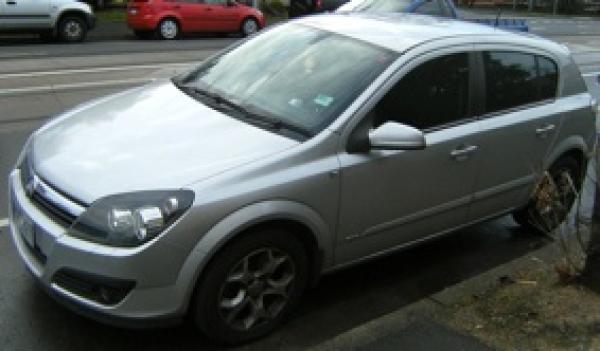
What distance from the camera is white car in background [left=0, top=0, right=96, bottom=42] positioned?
16219 millimetres

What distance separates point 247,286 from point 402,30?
1.96m

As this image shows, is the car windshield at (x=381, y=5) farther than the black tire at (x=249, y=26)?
No

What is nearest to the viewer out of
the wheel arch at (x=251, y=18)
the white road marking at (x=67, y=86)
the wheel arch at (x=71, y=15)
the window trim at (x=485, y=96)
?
the window trim at (x=485, y=96)

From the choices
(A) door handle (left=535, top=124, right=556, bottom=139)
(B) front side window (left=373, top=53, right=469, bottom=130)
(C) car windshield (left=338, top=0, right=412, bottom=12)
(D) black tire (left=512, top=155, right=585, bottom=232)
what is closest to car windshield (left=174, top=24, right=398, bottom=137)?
(B) front side window (left=373, top=53, right=469, bottom=130)

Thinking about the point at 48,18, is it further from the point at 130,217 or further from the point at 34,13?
the point at 130,217

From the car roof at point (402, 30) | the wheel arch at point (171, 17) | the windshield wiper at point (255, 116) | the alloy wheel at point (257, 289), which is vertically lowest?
the wheel arch at point (171, 17)

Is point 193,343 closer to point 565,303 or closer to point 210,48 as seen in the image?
point 565,303

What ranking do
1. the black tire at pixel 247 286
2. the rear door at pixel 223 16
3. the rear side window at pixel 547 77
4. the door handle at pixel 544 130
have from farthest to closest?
the rear door at pixel 223 16, the rear side window at pixel 547 77, the door handle at pixel 544 130, the black tire at pixel 247 286

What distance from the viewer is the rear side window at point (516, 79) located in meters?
4.73

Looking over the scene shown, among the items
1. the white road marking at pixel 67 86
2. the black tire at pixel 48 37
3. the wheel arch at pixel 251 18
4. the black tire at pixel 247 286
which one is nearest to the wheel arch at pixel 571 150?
the black tire at pixel 247 286

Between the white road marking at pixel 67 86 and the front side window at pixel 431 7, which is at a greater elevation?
the front side window at pixel 431 7

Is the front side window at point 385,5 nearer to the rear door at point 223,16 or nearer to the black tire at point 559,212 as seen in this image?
the black tire at point 559,212

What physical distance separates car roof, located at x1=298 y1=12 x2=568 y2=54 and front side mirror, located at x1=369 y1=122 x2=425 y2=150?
62cm

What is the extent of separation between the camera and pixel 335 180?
150 inches
